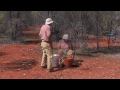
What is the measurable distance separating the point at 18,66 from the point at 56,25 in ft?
20.0

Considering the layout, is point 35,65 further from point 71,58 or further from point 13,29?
point 13,29

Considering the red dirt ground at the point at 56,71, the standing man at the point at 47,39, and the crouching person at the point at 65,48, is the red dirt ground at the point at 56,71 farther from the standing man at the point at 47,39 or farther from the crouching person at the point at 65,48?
the crouching person at the point at 65,48

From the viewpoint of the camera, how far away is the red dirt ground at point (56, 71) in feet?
28.9

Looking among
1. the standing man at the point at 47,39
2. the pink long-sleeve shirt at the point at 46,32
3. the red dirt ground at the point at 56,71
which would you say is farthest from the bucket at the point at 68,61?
the pink long-sleeve shirt at the point at 46,32

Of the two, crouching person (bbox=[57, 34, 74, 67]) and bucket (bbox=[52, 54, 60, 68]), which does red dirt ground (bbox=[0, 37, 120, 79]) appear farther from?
crouching person (bbox=[57, 34, 74, 67])

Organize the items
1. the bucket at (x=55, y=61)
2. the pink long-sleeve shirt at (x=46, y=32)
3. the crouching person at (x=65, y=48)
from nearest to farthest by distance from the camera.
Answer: the pink long-sleeve shirt at (x=46, y=32) → the bucket at (x=55, y=61) → the crouching person at (x=65, y=48)

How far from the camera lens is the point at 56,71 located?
31.1 ft

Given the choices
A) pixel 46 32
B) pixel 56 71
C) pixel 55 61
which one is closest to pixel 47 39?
pixel 46 32

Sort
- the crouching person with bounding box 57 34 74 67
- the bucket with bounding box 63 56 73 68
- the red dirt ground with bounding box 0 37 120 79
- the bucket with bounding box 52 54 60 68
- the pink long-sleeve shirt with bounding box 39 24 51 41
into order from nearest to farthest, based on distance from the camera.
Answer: the red dirt ground with bounding box 0 37 120 79
the pink long-sleeve shirt with bounding box 39 24 51 41
the bucket with bounding box 52 54 60 68
the bucket with bounding box 63 56 73 68
the crouching person with bounding box 57 34 74 67

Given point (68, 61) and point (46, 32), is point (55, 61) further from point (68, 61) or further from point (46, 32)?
point (46, 32)

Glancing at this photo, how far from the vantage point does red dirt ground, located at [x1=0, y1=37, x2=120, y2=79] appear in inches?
346

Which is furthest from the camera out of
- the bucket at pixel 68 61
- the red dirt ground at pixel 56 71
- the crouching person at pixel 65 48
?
the crouching person at pixel 65 48

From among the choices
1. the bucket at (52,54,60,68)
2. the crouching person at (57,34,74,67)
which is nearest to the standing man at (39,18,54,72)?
the bucket at (52,54,60,68)
